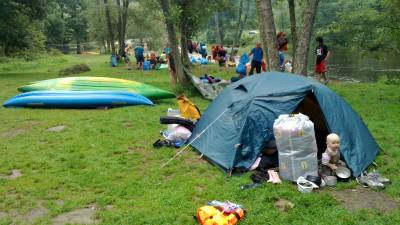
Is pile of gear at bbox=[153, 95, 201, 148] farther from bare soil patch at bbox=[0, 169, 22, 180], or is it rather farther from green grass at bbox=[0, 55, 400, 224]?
bare soil patch at bbox=[0, 169, 22, 180]

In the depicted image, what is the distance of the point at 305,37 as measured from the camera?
437 inches

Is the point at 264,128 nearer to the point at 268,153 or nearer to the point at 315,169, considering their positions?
the point at 268,153

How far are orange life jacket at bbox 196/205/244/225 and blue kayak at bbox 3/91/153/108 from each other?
7.27 metres

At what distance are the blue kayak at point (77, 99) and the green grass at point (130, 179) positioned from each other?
1364 millimetres

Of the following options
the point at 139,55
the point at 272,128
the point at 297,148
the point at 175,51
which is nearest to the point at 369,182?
the point at 297,148

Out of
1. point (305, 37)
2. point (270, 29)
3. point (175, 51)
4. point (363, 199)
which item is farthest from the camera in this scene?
point (175, 51)

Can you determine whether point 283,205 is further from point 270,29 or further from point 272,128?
point 270,29

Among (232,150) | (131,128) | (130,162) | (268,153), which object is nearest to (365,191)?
(268,153)

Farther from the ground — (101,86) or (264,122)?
(101,86)

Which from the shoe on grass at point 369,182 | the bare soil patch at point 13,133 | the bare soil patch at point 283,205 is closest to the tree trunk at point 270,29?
the shoe on grass at point 369,182

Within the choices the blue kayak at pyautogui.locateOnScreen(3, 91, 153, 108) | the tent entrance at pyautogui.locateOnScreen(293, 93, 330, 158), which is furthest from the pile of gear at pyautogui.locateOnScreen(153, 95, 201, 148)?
the blue kayak at pyautogui.locateOnScreen(3, 91, 153, 108)

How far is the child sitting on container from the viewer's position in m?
6.03

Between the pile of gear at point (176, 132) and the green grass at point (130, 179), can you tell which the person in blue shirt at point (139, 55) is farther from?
the pile of gear at point (176, 132)

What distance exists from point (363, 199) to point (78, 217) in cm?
339
